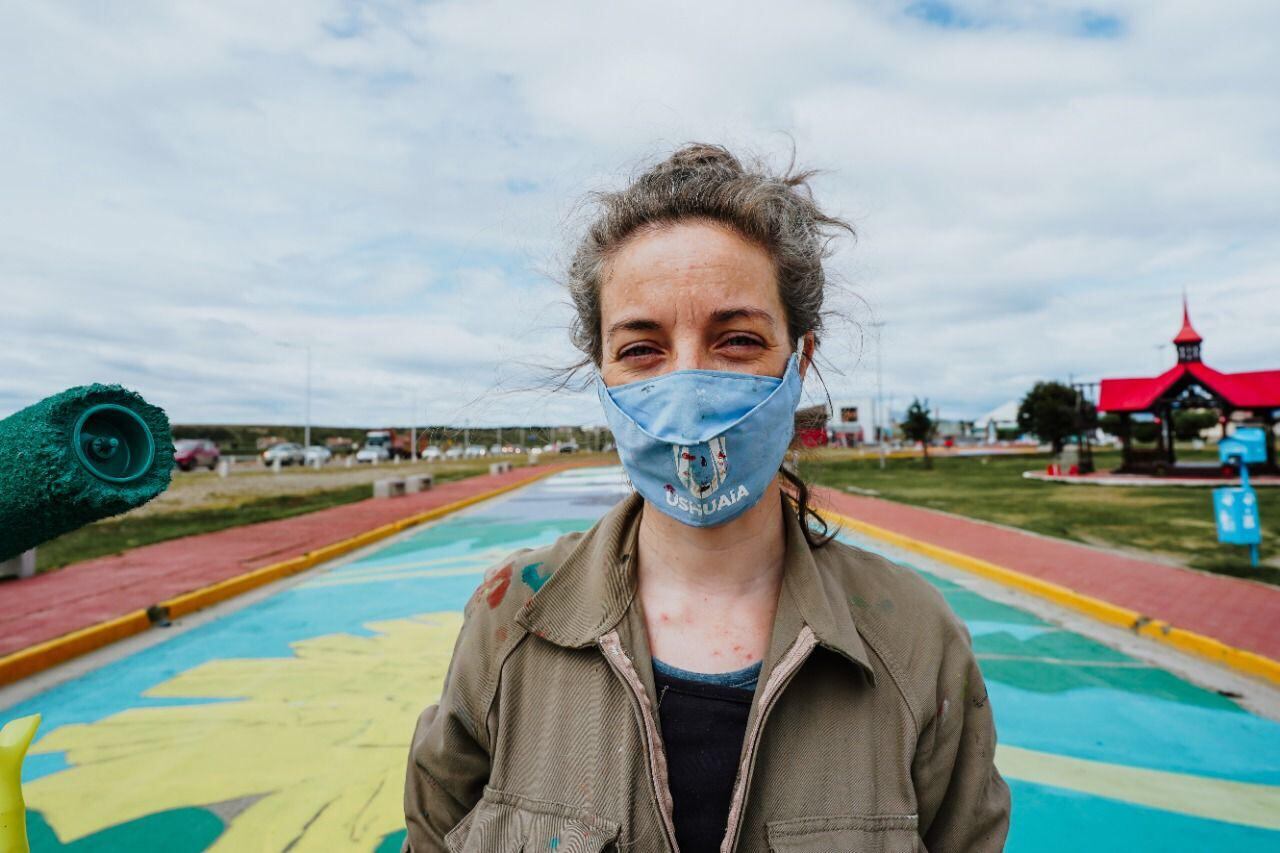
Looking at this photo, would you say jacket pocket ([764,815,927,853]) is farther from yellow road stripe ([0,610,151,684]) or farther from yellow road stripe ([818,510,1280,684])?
yellow road stripe ([0,610,151,684])

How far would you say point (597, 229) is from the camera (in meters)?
1.71

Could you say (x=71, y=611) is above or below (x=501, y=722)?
below

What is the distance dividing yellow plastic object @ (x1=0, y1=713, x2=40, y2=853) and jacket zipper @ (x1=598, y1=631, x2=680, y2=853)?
2.73 feet

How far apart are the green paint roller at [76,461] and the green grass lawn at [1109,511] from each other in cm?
158

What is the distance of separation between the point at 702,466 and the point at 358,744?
10.5 feet

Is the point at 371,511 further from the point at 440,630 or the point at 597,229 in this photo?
the point at 597,229

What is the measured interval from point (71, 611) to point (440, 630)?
3.36 metres

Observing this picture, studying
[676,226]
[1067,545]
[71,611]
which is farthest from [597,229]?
[1067,545]

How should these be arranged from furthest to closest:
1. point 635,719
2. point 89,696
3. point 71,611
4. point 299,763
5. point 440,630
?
1. point 71,611
2. point 440,630
3. point 89,696
4. point 299,763
5. point 635,719

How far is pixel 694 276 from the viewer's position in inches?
57.1

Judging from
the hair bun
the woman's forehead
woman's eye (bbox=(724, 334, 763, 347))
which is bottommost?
woman's eye (bbox=(724, 334, 763, 347))

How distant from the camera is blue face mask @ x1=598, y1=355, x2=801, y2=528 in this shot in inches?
58.4

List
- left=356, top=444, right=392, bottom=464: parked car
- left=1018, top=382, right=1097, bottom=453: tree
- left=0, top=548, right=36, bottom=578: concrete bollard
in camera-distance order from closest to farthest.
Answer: left=0, top=548, right=36, bottom=578: concrete bollard
left=1018, top=382, right=1097, bottom=453: tree
left=356, top=444, right=392, bottom=464: parked car

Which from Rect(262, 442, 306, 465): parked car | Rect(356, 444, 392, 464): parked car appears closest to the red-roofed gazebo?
Rect(262, 442, 306, 465): parked car
